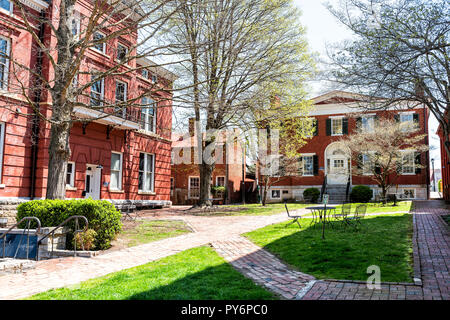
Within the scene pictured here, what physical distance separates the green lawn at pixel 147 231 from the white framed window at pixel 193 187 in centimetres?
1860

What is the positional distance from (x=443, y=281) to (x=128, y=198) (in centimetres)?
1717

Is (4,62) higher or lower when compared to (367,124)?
lower

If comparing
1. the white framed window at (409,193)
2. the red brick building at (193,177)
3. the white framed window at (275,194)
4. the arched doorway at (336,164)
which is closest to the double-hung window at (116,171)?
the red brick building at (193,177)

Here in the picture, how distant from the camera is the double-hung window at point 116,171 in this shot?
19234mm

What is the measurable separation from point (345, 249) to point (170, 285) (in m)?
4.10

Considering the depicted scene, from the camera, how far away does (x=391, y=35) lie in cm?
981

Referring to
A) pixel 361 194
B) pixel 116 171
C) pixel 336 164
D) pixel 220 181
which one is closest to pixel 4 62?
pixel 116 171

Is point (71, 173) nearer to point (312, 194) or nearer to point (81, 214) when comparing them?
point (81, 214)

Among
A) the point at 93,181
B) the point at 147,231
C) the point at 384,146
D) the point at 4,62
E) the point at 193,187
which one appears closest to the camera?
the point at 147,231

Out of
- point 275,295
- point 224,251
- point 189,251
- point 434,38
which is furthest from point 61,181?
point 434,38

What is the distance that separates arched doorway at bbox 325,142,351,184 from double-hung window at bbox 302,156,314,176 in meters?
1.17

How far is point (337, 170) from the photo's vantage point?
2992 cm

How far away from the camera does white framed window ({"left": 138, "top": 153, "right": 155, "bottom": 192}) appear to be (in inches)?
852
